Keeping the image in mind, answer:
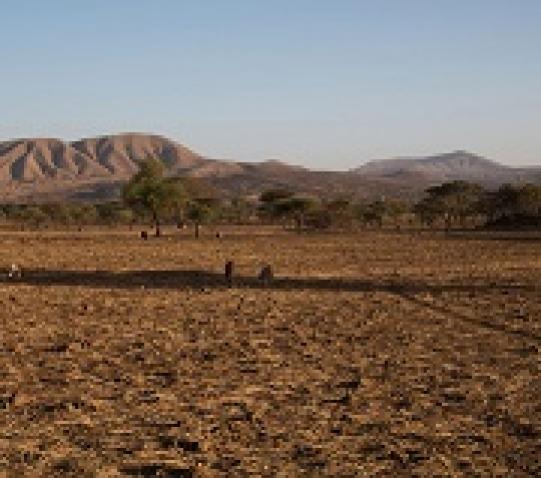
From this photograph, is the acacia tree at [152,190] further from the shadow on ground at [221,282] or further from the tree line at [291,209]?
the shadow on ground at [221,282]

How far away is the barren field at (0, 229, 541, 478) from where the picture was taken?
9.64 meters

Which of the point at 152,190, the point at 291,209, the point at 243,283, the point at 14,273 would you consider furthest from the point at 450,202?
the point at 14,273

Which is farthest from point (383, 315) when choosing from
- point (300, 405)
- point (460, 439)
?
point (460, 439)

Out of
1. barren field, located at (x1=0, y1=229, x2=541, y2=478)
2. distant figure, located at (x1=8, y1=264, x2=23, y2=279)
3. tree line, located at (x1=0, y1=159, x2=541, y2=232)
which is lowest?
barren field, located at (x1=0, y1=229, x2=541, y2=478)

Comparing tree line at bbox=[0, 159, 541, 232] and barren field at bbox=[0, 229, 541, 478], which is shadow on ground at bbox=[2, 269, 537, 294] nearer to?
barren field at bbox=[0, 229, 541, 478]

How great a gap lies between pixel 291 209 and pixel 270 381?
97.0 m

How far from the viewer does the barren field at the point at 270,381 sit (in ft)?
31.6

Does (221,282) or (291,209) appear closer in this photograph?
(221,282)

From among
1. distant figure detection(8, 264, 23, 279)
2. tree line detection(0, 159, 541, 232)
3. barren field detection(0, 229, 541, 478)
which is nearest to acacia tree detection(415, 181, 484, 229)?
tree line detection(0, 159, 541, 232)

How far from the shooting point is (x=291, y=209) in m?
110

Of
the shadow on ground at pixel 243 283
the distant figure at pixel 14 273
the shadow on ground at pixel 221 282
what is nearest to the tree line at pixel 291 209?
the distant figure at pixel 14 273

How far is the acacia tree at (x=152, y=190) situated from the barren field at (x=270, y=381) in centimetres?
4906

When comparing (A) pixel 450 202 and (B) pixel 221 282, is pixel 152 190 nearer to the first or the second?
(B) pixel 221 282

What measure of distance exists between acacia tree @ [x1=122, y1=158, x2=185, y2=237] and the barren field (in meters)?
49.1
